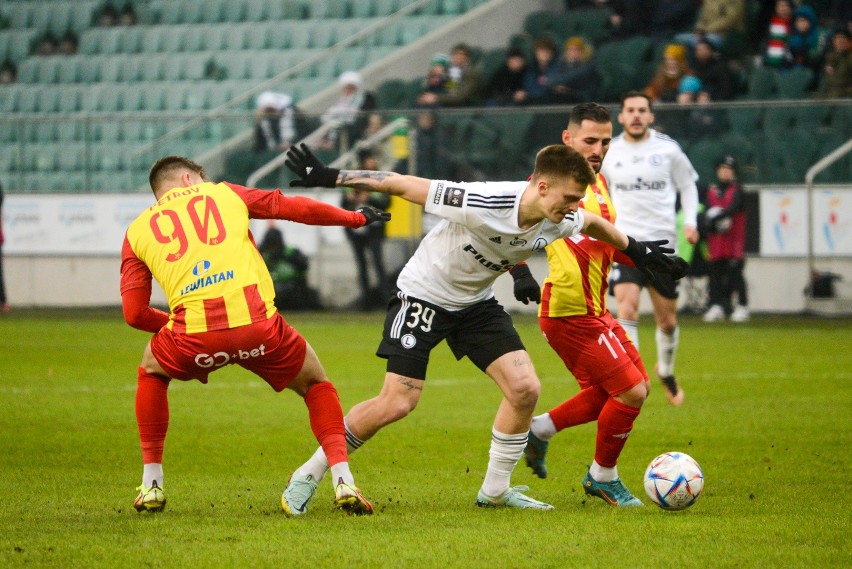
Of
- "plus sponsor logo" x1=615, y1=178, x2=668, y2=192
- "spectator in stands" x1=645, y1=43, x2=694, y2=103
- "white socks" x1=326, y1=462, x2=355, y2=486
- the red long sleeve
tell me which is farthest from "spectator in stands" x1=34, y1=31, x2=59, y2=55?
"white socks" x1=326, y1=462, x2=355, y2=486

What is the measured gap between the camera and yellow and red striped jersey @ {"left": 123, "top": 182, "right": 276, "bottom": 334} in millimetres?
6086

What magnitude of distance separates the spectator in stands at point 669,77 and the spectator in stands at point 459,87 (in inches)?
113

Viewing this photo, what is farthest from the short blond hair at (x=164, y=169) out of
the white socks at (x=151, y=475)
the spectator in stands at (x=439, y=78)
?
the spectator in stands at (x=439, y=78)

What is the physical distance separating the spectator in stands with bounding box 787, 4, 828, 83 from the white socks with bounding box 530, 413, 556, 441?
14.0 meters

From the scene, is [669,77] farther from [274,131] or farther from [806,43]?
[274,131]

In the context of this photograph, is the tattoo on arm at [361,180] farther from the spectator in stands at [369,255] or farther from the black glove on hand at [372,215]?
the spectator in stands at [369,255]

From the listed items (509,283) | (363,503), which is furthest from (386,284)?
(363,503)

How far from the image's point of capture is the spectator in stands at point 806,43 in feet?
65.8

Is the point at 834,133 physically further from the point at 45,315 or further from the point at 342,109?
the point at 45,315

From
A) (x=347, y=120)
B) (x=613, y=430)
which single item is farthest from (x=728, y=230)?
(x=613, y=430)

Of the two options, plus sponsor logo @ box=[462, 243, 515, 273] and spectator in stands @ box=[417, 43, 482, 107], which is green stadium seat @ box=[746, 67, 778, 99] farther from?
plus sponsor logo @ box=[462, 243, 515, 273]

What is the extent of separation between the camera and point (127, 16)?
26906 millimetres

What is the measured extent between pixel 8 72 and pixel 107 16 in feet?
7.57

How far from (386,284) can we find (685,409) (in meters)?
9.77
